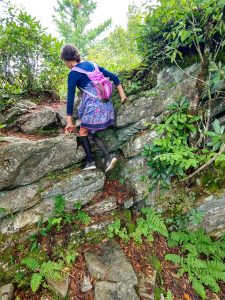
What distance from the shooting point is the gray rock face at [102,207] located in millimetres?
4031

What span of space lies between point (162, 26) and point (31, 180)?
157 inches

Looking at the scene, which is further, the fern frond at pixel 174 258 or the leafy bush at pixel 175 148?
the leafy bush at pixel 175 148

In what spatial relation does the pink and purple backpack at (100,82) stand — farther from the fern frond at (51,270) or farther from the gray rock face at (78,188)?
the fern frond at (51,270)

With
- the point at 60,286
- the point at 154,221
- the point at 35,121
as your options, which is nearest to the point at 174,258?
the point at 154,221

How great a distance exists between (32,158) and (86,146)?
1.01 m

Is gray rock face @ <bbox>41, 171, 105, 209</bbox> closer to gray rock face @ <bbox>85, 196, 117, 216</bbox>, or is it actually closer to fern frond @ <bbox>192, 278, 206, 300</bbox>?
gray rock face @ <bbox>85, 196, 117, 216</bbox>

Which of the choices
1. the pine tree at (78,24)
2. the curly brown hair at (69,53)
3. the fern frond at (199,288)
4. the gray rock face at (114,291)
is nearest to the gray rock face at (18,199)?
the gray rock face at (114,291)

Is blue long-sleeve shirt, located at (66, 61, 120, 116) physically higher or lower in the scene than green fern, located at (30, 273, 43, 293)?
higher

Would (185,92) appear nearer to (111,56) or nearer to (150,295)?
(150,295)

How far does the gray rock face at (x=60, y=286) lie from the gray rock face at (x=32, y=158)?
1656 mm

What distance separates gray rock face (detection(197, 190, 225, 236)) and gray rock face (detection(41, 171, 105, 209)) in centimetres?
197

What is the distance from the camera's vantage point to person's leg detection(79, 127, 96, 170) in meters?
4.05

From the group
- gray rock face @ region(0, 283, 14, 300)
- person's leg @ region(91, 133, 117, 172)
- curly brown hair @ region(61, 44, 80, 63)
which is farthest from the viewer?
person's leg @ region(91, 133, 117, 172)

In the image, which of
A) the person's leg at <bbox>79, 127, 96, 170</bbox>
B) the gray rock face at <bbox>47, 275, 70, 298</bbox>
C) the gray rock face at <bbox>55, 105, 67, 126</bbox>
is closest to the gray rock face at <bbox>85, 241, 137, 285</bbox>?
the gray rock face at <bbox>47, 275, 70, 298</bbox>
